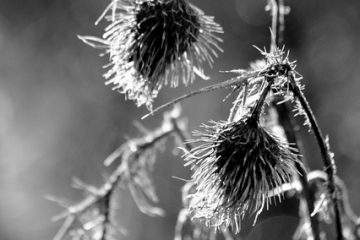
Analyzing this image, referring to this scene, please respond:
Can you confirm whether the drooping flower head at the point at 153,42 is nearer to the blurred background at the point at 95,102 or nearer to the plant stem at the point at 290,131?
the plant stem at the point at 290,131

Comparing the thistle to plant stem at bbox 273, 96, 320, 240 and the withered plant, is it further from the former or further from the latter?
plant stem at bbox 273, 96, 320, 240

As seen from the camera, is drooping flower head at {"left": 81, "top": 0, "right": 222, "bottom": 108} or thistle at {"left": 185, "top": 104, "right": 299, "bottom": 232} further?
drooping flower head at {"left": 81, "top": 0, "right": 222, "bottom": 108}

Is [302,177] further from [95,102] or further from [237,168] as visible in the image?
[95,102]

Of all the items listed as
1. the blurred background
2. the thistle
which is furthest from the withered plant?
the blurred background

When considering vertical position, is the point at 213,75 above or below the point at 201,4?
below

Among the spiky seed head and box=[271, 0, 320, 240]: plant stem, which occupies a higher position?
box=[271, 0, 320, 240]: plant stem

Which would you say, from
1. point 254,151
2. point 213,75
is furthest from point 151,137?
point 213,75

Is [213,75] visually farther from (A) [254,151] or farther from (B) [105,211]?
(A) [254,151]
